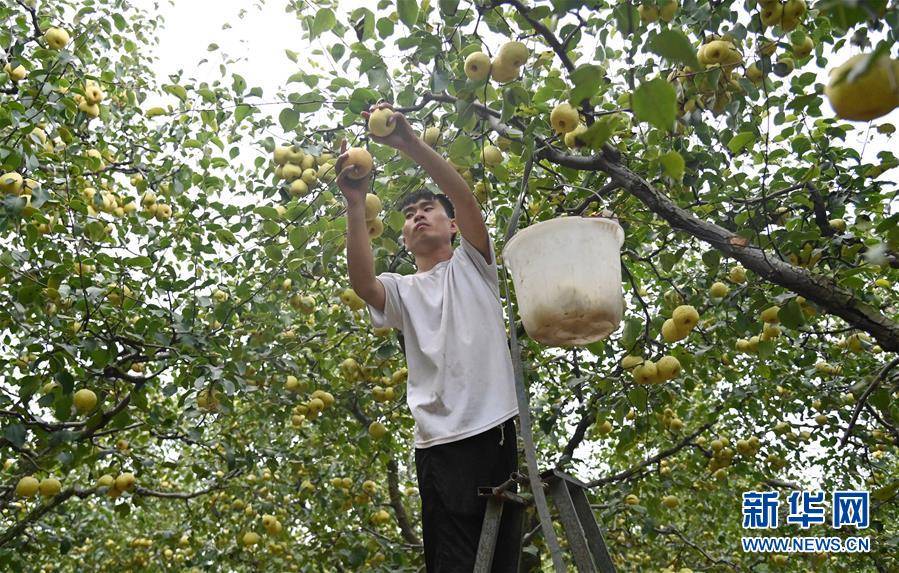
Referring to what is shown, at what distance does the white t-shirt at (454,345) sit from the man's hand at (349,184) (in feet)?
1.11

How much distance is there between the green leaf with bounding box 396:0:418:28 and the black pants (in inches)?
44.1

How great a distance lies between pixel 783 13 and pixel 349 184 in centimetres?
157

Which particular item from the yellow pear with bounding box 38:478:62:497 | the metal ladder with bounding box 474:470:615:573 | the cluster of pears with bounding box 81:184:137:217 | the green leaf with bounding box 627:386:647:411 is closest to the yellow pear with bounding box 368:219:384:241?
the metal ladder with bounding box 474:470:615:573

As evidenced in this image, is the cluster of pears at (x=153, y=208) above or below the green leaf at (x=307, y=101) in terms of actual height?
above

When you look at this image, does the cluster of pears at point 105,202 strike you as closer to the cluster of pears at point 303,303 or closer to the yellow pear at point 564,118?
the cluster of pears at point 303,303

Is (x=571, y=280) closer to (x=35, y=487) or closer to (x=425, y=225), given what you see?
(x=425, y=225)

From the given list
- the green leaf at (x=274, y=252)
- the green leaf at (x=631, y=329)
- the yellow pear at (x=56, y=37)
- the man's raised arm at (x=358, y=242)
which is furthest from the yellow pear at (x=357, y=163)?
the yellow pear at (x=56, y=37)

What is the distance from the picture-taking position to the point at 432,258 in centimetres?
238

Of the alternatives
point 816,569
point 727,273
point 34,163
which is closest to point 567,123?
point 727,273

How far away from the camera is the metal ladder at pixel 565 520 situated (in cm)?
155

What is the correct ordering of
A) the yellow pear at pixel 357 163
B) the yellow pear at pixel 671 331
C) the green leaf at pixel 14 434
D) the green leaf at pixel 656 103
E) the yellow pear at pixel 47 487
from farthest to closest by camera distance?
1. the yellow pear at pixel 47 487
2. the yellow pear at pixel 671 331
3. the green leaf at pixel 14 434
4. the yellow pear at pixel 357 163
5. the green leaf at pixel 656 103

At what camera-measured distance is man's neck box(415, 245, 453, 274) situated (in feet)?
7.80

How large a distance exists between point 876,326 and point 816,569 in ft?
14.0

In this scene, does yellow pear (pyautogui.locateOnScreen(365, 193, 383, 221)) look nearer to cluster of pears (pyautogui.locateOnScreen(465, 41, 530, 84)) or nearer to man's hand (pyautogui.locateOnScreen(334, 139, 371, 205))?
man's hand (pyautogui.locateOnScreen(334, 139, 371, 205))
